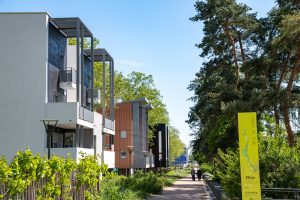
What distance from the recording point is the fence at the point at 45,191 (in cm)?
870

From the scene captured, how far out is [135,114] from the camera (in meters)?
56.7

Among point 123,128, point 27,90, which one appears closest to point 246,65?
point 27,90

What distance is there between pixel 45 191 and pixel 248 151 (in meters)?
5.35

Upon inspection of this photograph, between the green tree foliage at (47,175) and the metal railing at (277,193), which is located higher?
the green tree foliage at (47,175)

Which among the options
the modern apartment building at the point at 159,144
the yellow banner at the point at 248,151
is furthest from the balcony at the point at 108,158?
the modern apartment building at the point at 159,144

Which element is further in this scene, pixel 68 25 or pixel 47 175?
pixel 68 25

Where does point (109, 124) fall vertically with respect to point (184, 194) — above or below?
above

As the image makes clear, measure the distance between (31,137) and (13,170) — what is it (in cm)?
2023

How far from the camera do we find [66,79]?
3244 centimetres

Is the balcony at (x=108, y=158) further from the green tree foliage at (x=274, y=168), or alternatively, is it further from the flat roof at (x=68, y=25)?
the green tree foliage at (x=274, y=168)

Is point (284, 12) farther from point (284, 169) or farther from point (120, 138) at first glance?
point (120, 138)

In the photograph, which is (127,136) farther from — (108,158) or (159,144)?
(159,144)

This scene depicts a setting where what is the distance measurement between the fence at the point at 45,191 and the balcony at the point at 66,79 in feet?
61.3

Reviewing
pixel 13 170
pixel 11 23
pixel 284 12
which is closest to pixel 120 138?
pixel 11 23
